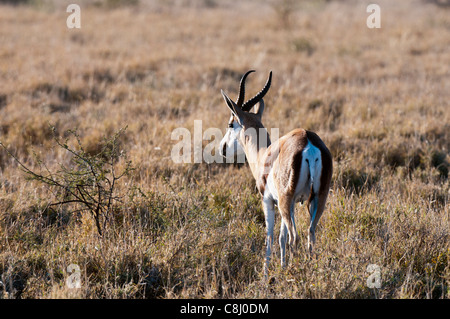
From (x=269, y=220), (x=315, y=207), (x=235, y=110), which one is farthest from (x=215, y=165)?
(x=315, y=207)

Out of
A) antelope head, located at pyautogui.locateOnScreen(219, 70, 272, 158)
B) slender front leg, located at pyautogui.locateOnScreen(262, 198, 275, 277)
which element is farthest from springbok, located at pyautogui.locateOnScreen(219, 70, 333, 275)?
antelope head, located at pyautogui.locateOnScreen(219, 70, 272, 158)

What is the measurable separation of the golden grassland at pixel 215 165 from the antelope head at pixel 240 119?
743mm

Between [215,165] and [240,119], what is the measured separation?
2.02m

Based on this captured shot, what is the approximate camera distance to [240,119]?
507 centimetres

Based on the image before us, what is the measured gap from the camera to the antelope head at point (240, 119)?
5066 mm

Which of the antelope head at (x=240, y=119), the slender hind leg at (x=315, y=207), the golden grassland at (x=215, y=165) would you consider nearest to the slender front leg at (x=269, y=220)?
the golden grassland at (x=215, y=165)

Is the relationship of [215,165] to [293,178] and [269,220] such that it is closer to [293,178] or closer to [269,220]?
[269,220]

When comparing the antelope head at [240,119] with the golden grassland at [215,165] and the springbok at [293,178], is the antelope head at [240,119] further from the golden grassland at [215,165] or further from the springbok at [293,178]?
the golden grassland at [215,165]

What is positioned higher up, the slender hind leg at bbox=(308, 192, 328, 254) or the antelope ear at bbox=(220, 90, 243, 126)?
the antelope ear at bbox=(220, 90, 243, 126)

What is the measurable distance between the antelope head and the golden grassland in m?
0.74

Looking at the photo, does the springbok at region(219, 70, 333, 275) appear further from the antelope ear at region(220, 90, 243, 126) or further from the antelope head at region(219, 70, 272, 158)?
the antelope head at region(219, 70, 272, 158)

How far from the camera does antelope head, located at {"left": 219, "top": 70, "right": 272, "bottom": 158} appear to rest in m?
5.07
